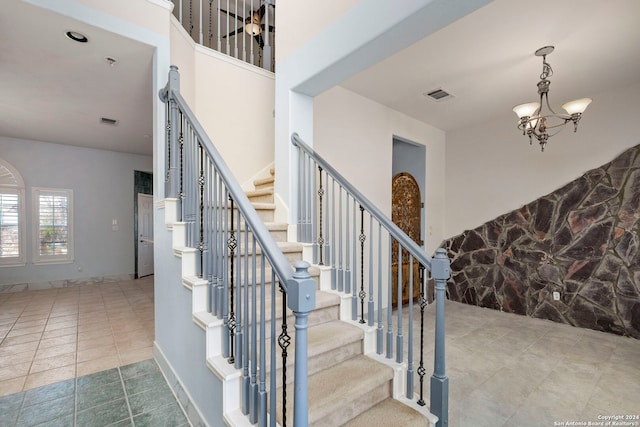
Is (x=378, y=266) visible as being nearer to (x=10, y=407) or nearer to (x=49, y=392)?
(x=49, y=392)

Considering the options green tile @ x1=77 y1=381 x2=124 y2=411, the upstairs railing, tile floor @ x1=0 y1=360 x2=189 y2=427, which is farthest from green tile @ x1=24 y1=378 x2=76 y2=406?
the upstairs railing

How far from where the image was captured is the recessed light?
236 cm

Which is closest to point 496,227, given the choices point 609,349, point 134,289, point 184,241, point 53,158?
point 609,349

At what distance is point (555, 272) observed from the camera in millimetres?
3986

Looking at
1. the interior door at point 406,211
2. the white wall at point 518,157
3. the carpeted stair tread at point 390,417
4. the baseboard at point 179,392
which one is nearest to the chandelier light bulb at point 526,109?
the white wall at point 518,157

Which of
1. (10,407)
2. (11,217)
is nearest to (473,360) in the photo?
(10,407)

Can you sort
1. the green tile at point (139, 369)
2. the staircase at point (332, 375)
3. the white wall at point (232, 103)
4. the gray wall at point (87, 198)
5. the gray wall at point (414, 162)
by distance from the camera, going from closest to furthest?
the staircase at point (332, 375) → the green tile at point (139, 369) → the white wall at point (232, 103) → the gray wall at point (414, 162) → the gray wall at point (87, 198)

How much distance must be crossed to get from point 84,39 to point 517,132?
521cm

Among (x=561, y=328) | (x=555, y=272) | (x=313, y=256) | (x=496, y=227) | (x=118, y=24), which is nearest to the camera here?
(x=118, y=24)

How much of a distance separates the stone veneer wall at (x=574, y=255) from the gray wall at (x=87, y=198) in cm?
682

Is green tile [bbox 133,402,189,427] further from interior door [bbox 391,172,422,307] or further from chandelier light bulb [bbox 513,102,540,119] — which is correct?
chandelier light bulb [bbox 513,102,540,119]

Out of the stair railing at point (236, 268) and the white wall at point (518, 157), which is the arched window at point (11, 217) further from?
the white wall at point (518, 157)

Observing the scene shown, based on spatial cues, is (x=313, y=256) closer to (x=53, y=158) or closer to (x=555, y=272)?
(x=555, y=272)

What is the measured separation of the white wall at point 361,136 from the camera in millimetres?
3502
